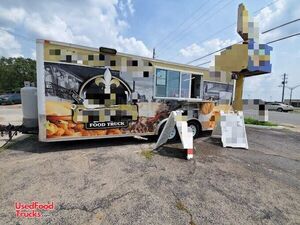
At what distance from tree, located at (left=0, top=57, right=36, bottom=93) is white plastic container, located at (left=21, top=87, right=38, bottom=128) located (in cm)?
3939

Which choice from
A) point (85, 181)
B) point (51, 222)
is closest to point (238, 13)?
point (85, 181)

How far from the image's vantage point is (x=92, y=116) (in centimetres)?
524

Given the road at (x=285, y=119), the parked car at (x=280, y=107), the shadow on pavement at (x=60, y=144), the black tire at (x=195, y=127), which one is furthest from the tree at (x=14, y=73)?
the parked car at (x=280, y=107)

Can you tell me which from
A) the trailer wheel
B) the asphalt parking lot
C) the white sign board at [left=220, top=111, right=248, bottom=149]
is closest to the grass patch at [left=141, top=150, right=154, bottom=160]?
the asphalt parking lot

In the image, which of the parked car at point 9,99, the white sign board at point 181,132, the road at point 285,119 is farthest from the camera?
the parked car at point 9,99

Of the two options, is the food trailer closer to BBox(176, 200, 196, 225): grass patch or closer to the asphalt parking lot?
the asphalt parking lot

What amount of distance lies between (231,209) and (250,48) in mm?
7628

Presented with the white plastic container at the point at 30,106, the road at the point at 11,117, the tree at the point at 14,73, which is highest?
the tree at the point at 14,73

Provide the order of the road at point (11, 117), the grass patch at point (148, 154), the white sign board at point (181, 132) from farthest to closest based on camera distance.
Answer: the road at point (11, 117) < the white sign board at point (181, 132) < the grass patch at point (148, 154)

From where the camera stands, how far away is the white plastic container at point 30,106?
17.6ft
